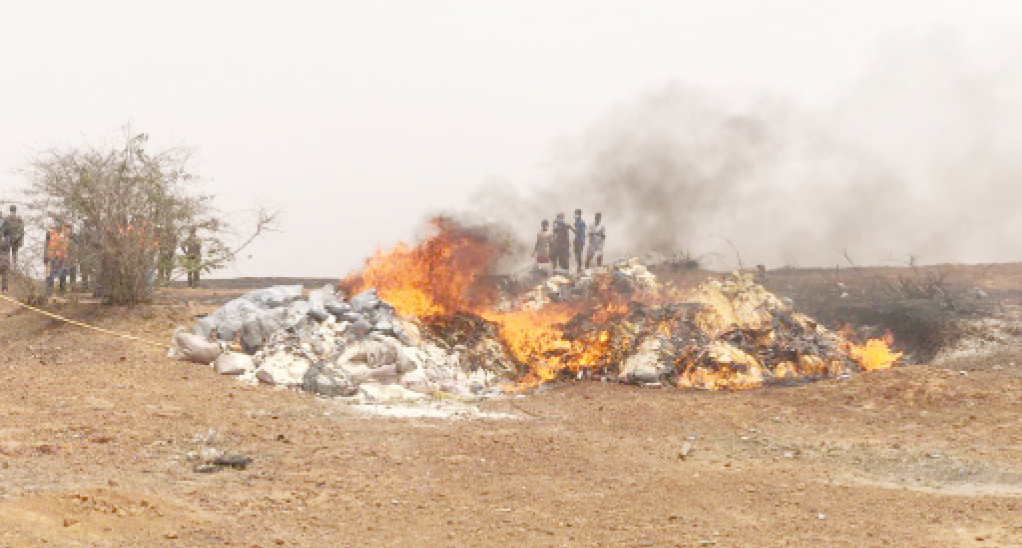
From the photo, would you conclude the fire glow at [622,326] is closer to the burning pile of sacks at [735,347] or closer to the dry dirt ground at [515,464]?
the burning pile of sacks at [735,347]

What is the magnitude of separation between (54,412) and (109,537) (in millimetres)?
4953

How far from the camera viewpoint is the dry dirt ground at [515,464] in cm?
671

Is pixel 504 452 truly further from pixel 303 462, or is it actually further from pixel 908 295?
pixel 908 295

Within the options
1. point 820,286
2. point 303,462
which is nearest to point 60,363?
point 303,462

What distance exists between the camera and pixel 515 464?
357 inches

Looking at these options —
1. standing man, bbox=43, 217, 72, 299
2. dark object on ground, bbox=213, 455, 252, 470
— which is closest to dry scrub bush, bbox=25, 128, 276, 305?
standing man, bbox=43, 217, 72, 299

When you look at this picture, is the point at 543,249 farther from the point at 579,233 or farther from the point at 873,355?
the point at 873,355

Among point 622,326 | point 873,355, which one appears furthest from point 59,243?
point 873,355

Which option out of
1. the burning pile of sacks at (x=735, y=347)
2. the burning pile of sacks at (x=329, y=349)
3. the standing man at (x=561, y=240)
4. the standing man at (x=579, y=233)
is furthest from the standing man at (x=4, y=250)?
the burning pile of sacks at (x=735, y=347)

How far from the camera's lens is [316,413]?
11242 mm

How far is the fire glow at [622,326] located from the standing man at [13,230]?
7.98 meters

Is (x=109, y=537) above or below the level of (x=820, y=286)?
below

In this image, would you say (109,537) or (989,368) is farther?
(989,368)

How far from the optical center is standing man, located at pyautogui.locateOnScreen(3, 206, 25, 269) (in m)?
19.2
